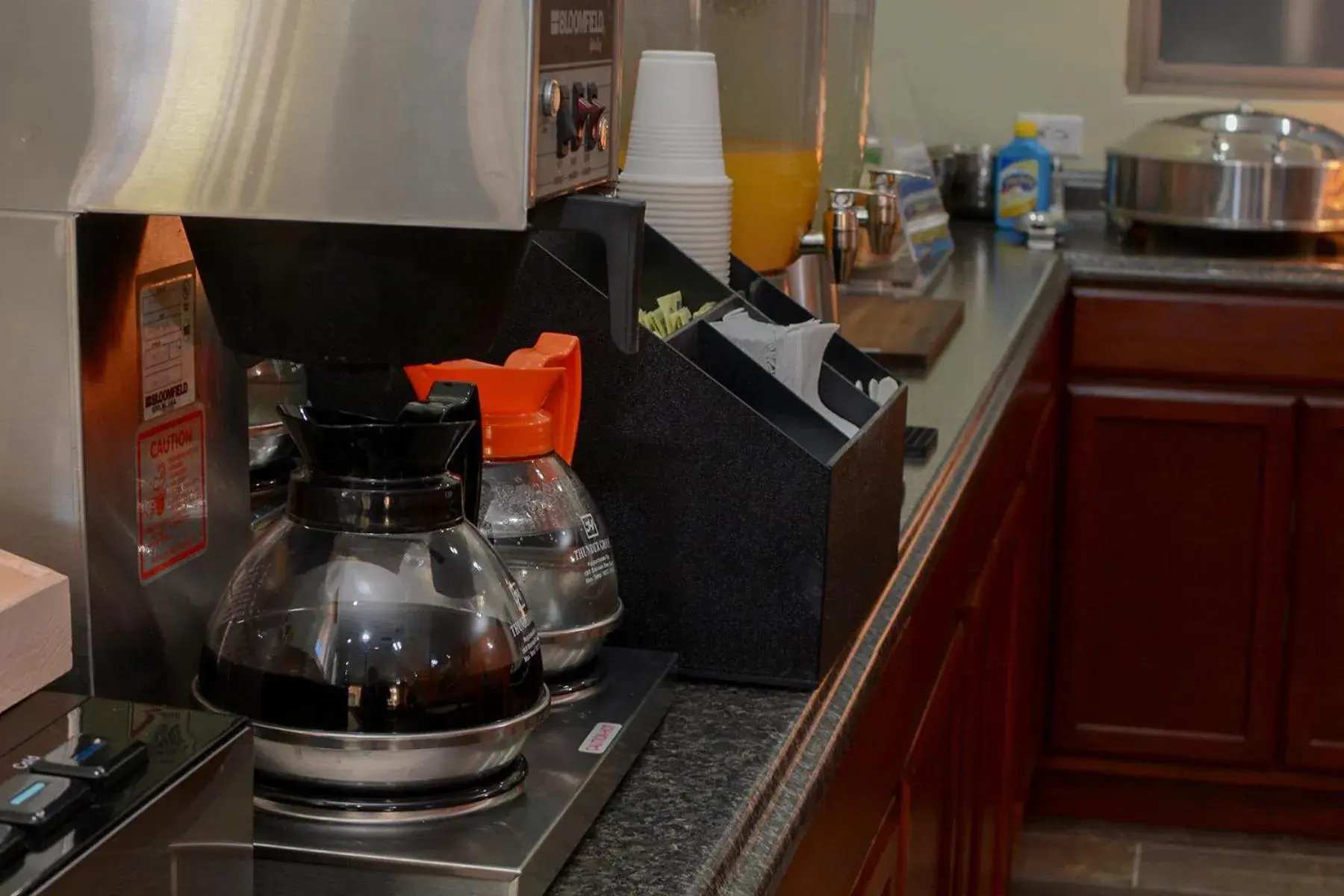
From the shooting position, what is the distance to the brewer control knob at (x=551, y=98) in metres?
0.64

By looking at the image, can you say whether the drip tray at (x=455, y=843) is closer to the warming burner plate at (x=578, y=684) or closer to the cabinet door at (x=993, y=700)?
the warming burner plate at (x=578, y=684)

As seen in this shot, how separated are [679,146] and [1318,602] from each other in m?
1.71

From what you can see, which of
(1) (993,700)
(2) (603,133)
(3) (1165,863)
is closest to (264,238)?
(2) (603,133)

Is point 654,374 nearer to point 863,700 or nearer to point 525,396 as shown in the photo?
point 525,396

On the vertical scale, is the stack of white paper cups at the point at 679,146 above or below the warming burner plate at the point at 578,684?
above

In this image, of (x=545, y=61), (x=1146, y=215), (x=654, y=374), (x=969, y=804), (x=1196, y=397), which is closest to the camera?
(x=545, y=61)

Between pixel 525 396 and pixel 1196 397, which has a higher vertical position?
pixel 525 396

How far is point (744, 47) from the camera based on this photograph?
6.21 ft

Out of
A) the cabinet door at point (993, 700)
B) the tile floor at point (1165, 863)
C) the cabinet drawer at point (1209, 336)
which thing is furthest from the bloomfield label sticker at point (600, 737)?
the cabinet drawer at point (1209, 336)

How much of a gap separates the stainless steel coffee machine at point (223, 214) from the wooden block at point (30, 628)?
2.8 inches

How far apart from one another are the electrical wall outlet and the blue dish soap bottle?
0.73 feet

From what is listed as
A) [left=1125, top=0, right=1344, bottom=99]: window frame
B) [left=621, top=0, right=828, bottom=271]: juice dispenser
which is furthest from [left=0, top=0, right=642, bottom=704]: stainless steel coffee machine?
[left=1125, top=0, right=1344, bottom=99]: window frame

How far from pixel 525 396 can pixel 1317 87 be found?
285 cm

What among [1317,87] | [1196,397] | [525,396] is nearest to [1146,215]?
[1196,397]
